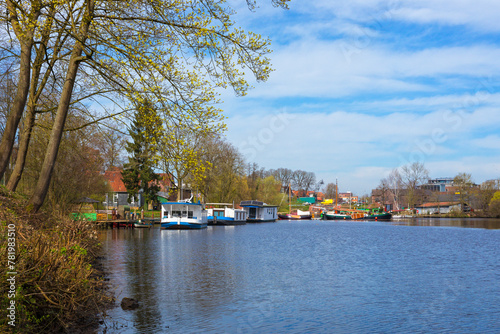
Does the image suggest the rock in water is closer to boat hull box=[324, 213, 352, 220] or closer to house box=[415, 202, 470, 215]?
boat hull box=[324, 213, 352, 220]

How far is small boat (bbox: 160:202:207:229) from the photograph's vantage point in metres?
53.8

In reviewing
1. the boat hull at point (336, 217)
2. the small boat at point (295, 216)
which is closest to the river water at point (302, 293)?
the small boat at point (295, 216)

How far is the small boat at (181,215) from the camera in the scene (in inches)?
2120

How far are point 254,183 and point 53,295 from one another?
9436 centimetres

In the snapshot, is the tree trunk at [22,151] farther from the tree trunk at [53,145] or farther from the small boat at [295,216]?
the small boat at [295,216]

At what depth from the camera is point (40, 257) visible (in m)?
8.64

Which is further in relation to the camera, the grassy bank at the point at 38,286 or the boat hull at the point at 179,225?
the boat hull at the point at 179,225

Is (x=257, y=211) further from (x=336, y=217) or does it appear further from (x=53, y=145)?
(x=53, y=145)

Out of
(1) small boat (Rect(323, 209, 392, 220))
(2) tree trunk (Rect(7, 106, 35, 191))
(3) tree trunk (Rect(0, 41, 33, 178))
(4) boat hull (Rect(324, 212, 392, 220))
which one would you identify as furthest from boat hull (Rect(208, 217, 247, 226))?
(3) tree trunk (Rect(0, 41, 33, 178))

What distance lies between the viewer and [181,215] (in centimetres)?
5481

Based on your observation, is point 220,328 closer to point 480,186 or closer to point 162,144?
point 162,144

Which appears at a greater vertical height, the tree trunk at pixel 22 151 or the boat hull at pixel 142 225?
the tree trunk at pixel 22 151

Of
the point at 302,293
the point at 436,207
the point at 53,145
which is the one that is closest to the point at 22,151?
the point at 53,145

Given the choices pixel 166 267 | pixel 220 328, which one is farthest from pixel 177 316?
pixel 166 267
